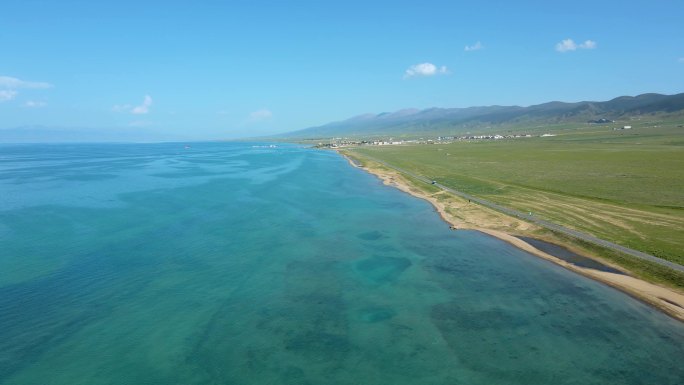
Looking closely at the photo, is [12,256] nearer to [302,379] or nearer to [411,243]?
[302,379]

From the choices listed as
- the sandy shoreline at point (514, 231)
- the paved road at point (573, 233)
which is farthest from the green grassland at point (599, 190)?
the sandy shoreline at point (514, 231)

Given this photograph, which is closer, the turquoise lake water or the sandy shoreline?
the turquoise lake water

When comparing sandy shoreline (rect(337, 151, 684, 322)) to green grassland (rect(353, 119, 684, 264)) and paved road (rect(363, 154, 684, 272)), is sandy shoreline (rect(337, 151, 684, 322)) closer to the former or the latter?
paved road (rect(363, 154, 684, 272))

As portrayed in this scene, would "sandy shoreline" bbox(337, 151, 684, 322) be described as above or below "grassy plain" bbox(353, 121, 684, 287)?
below

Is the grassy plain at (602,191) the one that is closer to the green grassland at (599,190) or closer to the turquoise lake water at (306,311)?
the green grassland at (599,190)

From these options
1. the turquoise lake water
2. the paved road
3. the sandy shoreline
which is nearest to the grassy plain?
the paved road

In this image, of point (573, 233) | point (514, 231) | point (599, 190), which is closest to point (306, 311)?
point (514, 231)
